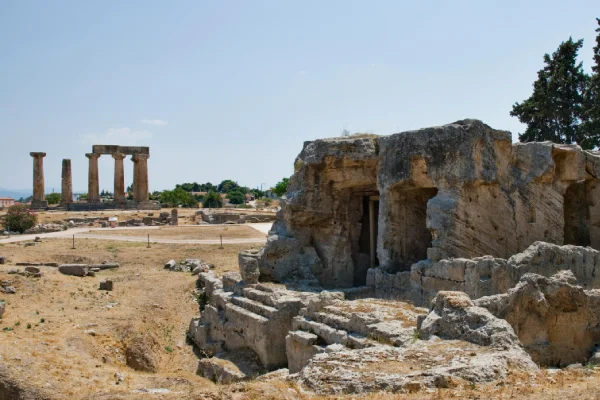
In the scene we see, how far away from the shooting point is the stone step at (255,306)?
449 inches

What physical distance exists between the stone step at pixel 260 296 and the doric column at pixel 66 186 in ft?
126

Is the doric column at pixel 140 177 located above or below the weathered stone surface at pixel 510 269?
above

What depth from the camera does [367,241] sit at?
16.5m

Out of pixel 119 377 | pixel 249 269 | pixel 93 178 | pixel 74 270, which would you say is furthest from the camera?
pixel 93 178

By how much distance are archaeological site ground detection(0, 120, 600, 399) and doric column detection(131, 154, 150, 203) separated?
29.2 meters

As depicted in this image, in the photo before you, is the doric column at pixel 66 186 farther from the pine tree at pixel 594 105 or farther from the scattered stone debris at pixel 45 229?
the pine tree at pixel 594 105

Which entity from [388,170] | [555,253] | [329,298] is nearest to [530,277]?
[555,253]

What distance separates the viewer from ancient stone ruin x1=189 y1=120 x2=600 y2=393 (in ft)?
23.8

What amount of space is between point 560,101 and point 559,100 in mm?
68

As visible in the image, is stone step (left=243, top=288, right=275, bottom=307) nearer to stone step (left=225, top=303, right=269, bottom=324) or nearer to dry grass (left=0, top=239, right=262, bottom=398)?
stone step (left=225, top=303, right=269, bottom=324)

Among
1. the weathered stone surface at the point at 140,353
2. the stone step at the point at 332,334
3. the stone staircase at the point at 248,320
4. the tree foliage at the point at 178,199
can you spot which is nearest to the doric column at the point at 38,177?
the tree foliage at the point at 178,199

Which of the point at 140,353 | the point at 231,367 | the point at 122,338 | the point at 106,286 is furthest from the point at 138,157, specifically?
the point at 231,367

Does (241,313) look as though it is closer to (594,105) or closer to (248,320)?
(248,320)

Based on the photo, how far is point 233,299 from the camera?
43.4ft
